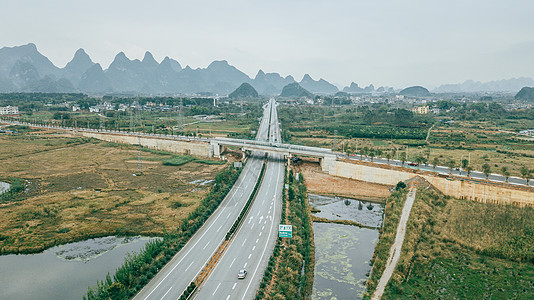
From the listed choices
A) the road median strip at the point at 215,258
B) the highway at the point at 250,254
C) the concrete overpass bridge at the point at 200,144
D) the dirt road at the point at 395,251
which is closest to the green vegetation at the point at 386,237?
the dirt road at the point at 395,251

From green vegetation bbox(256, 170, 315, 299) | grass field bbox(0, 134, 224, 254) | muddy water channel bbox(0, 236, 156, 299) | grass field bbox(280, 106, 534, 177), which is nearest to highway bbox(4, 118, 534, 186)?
grass field bbox(280, 106, 534, 177)

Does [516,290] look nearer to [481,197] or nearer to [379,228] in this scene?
[379,228]

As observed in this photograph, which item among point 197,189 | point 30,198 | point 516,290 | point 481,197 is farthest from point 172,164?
point 516,290

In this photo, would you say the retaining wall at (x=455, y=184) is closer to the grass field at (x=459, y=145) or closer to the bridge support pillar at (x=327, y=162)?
the bridge support pillar at (x=327, y=162)

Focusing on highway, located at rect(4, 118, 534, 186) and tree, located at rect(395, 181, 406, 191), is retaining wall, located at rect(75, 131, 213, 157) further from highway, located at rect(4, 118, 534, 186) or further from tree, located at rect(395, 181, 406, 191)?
tree, located at rect(395, 181, 406, 191)

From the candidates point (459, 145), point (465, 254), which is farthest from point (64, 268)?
point (459, 145)
